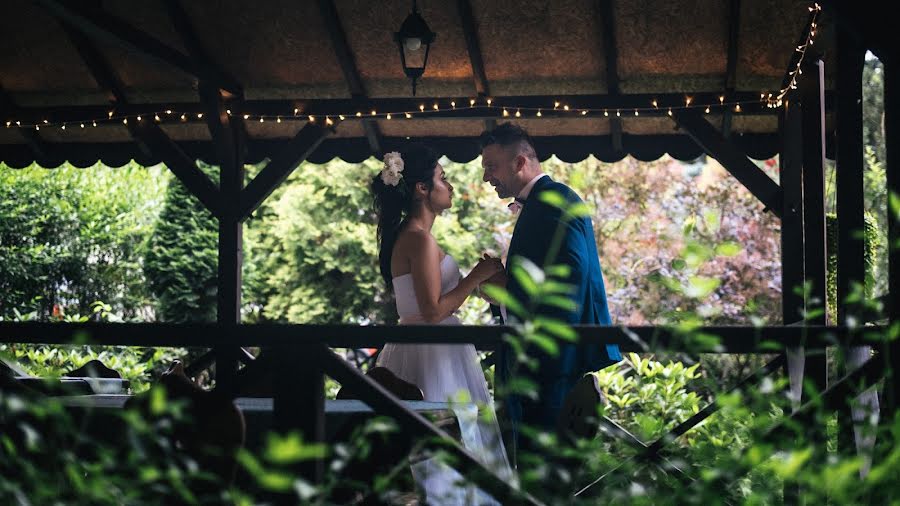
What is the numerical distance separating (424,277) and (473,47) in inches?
84.9

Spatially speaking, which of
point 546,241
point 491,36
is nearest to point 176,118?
point 491,36

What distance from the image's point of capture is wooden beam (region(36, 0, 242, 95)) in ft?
17.8

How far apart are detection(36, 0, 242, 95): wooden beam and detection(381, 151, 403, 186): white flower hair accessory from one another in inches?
69.5

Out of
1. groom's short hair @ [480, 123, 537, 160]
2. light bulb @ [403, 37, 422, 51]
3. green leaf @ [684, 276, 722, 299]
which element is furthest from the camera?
light bulb @ [403, 37, 422, 51]

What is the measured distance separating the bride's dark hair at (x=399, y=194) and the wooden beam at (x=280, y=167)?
6.48 ft

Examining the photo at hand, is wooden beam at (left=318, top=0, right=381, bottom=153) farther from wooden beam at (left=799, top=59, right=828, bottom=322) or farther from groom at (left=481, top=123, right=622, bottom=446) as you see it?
wooden beam at (left=799, top=59, right=828, bottom=322)

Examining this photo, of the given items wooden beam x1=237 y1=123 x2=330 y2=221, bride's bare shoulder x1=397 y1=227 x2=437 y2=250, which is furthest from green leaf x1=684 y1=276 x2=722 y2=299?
wooden beam x1=237 y1=123 x2=330 y2=221

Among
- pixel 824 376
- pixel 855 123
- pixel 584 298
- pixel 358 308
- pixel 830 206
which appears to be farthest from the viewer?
pixel 358 308

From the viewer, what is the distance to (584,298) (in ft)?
14.8

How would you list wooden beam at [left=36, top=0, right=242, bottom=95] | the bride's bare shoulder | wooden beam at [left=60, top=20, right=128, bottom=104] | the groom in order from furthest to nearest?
wooden beam at [left=60, top=20, right=128, bottom=104] → wooden beam at [left=36, top=0, right=242, bottom=95] → the bride's bare shoulder → the groom

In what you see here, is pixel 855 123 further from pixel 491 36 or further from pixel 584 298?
pixel 491 36

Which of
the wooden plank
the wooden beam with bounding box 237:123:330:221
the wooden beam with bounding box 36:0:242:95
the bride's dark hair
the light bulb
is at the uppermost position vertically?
the wooden beam with bounding box 36:0:242:95

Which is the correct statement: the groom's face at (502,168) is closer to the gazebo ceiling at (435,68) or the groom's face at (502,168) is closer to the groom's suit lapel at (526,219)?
the groom's suit lapel at (526,219)

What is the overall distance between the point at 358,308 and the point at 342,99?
34.0ft
